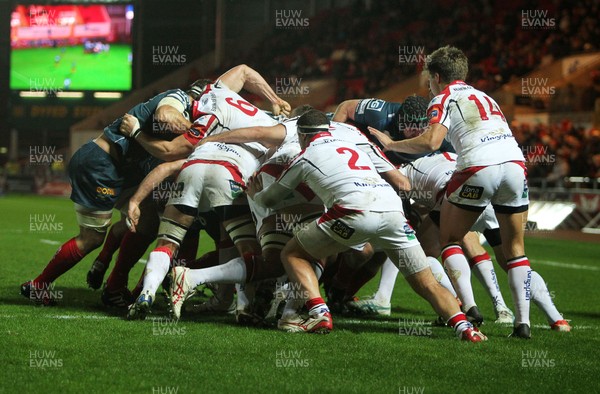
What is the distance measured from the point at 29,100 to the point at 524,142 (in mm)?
23215

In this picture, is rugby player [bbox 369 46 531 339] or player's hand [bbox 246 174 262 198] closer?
rugby player [bbox 369 46 531 339]

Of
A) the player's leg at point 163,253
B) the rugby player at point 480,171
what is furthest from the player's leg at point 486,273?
the player's leg at point 163,253

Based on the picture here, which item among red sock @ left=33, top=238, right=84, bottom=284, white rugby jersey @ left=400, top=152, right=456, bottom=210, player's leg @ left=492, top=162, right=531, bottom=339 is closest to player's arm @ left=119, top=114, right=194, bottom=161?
red sock @ left=33, top=238, right=84, bottom=284

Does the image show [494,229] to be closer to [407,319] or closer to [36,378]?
[407,319]

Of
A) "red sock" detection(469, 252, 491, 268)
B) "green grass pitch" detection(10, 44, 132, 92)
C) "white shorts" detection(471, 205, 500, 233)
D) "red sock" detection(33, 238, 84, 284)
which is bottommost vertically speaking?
"green grass pitch" detection(10, 44, 132, 92)

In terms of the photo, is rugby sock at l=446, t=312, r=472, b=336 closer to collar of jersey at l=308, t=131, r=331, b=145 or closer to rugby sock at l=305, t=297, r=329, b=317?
rugby sock at l=305, t=297, r=329, b=317

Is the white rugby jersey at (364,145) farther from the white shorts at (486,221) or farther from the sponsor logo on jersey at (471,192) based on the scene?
the white shorts at (486,221)

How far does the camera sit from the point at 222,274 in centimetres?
645

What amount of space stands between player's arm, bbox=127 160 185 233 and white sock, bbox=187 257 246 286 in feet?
2.17

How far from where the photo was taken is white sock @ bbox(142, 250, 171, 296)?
20.9 feet

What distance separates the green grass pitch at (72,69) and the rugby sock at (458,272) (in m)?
29.4

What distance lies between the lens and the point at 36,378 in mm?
4496

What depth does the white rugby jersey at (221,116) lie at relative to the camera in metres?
7.09

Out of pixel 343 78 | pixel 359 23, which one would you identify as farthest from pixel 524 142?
pixel 359 23
